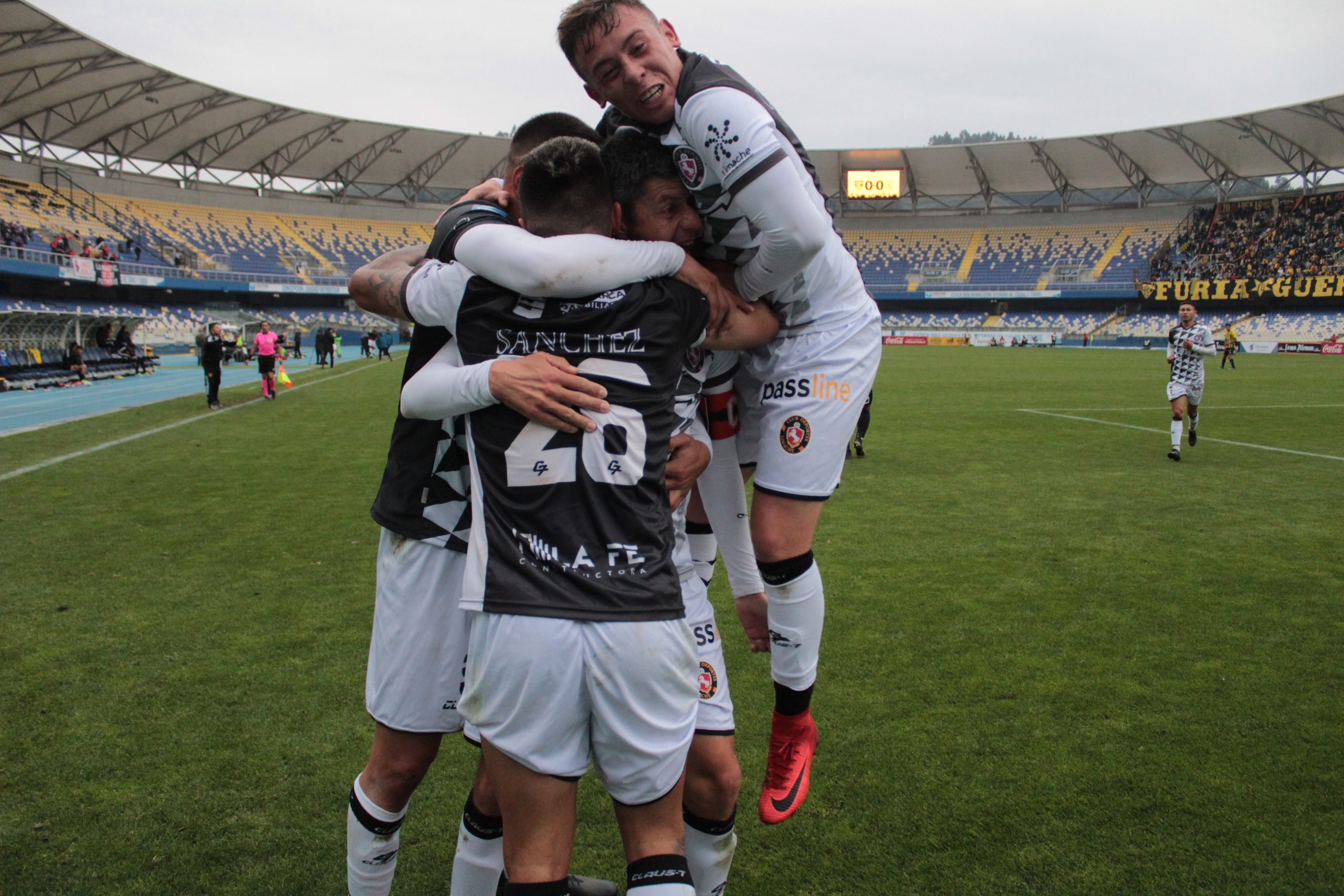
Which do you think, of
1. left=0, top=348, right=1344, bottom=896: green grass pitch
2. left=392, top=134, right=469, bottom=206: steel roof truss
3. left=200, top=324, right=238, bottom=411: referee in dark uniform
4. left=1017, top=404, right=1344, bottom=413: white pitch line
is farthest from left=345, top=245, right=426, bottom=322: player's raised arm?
left=392, top=134, right=469, bottom=206: steel roof truss

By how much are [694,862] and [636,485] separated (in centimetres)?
129

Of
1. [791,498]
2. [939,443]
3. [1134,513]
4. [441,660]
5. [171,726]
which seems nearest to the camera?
[441,660]

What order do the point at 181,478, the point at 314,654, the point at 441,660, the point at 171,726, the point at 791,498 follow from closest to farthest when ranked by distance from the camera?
1. the point at 441,660
2. the point at 791,498
3. the point at 171,726
4. the point at 314,654
5. the point at 181,478

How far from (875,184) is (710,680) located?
2734 inches

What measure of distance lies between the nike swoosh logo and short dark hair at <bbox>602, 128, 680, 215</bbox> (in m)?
1.98

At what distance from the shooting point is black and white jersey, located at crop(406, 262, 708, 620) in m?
1.87

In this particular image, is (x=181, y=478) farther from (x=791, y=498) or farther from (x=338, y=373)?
(x=338, y=373)

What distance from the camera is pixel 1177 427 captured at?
12008mm

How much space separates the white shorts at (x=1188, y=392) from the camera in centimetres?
1262

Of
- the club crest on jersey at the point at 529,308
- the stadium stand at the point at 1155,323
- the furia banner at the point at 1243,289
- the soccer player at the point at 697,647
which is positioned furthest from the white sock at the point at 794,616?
the furia banner at the point at 1243,289

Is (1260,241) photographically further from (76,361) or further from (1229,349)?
(76,361)

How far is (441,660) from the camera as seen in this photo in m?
2.46

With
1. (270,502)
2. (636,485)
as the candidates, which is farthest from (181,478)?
(636,485)

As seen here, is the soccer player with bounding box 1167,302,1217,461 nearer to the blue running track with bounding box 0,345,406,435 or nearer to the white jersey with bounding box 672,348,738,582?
the white jersey with bounding box 672,348,738,582
